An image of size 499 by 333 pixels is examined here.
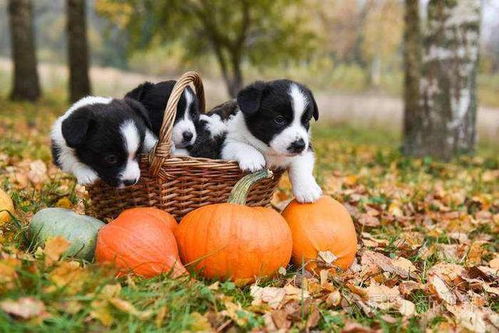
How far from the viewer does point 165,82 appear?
4.05 meters

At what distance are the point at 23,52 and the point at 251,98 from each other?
470 inches

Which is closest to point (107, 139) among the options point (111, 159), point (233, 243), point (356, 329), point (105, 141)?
point (105, 141)

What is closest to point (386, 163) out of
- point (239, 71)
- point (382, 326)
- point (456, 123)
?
point (456, 123)

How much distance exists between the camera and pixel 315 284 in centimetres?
303

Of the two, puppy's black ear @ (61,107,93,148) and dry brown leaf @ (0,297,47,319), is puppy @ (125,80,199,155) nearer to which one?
puppy's black ear @ (61,107,93,148)

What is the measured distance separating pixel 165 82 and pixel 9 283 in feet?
7.01

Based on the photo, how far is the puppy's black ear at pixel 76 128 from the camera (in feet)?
10.3

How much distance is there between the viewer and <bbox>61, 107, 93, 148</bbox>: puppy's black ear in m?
3.14

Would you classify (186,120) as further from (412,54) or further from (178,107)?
(412,54)

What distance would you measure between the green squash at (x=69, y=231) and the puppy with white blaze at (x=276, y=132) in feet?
3.23

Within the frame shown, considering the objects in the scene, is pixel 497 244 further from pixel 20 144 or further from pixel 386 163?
pixel 20 144

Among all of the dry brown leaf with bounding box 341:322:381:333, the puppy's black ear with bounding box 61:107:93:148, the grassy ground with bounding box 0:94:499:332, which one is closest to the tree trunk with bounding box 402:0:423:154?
the grassy ground with bounding box 0:94:499:332

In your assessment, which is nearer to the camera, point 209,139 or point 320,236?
point 320,236

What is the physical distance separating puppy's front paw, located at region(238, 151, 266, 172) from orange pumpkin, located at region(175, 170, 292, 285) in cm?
28
